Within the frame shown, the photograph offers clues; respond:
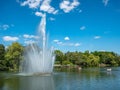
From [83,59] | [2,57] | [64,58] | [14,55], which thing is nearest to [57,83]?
[14,55]

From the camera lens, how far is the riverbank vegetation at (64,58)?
84500 mm

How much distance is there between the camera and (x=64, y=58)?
502ft

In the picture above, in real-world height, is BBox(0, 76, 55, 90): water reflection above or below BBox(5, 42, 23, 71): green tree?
below

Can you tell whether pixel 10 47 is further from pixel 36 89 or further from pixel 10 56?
pixel 36 89

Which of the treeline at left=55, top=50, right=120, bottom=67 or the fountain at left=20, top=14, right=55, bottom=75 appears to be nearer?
the fountain at left=20, top=14, right=55, bottom=75

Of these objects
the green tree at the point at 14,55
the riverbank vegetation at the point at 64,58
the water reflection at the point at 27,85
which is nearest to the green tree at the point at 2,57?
the riverbank vegetation at the point at 64,58

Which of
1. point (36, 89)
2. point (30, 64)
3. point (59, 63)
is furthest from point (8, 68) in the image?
point (59, 63)

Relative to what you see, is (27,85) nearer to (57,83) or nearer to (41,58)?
(57,83)

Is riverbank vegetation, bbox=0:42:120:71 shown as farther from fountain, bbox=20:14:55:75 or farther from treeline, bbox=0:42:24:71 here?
fountain, bbox=20:14:55:75

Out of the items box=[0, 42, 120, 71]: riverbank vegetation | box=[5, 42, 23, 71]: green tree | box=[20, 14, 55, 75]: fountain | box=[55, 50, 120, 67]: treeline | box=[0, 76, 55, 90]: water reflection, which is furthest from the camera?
box=[55, 50, 120, 67]: treeline

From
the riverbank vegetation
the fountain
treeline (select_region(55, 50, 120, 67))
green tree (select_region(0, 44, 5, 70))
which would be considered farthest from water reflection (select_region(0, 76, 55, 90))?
treeline (select_region(55, 50, 120, 67))

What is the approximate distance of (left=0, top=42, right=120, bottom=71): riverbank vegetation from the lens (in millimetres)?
84500

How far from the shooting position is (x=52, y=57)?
200 ft

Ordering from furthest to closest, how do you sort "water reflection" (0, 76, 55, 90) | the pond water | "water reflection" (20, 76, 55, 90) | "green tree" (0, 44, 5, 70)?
1. "green tree" (0, 44, 5, 70)
2. the pond water
3. "water reflection" (0, 76, 55, 90)
4. "water reflection" (20, 76, 55, 90)
